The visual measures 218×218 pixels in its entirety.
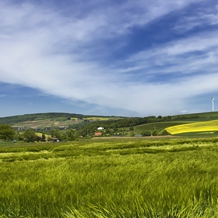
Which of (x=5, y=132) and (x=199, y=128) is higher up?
(x=5, y=132)

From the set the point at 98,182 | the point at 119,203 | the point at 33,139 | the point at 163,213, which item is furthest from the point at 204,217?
the point at 33,139

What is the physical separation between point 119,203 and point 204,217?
0.91 m

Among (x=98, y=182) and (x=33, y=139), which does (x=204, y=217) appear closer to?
(x=98, y=182)

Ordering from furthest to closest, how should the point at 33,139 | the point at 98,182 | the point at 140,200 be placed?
1. the point at 33,139
2. the point at 98,182
3. the point at 140,200

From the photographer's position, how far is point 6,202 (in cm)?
318

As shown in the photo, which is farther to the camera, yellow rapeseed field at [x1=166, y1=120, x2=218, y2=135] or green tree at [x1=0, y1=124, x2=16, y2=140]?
green tree at [x1=0, y1=124, x2=16, y2=140]

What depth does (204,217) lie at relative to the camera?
258 cm

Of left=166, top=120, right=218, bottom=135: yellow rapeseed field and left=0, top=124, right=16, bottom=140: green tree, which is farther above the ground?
left=0, top=124, right=16, bottom=140: green tree

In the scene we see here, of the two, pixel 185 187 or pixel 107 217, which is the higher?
pixel 185 187

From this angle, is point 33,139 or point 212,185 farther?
point 33,139

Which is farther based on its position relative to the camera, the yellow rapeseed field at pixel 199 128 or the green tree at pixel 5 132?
the green tree at pixel 5 132

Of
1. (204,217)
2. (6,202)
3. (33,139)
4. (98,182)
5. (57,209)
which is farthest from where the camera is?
(33,139)

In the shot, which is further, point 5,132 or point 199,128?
point 5,132

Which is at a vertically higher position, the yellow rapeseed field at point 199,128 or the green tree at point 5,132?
the green tree at point 5,132
